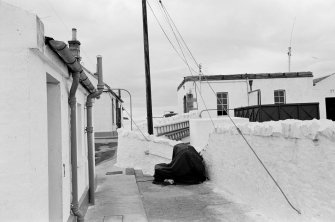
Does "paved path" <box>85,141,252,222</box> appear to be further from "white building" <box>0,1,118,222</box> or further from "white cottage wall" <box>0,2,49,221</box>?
"white cottage wall" <box>0,2,49,221</box>

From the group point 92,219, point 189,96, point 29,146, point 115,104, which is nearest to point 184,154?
point 92,219

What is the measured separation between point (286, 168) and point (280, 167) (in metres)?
0.20

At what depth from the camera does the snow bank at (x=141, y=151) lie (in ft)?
49.4

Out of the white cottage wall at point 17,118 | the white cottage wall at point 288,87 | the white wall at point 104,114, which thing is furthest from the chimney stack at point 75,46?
the white wall at point 104,114

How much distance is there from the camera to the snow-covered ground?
5504 mm

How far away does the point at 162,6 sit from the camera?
37.2ft

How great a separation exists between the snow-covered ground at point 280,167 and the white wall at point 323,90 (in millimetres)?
16506

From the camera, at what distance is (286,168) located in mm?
6570

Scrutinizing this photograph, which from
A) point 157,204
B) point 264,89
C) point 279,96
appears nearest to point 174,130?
point 264,89

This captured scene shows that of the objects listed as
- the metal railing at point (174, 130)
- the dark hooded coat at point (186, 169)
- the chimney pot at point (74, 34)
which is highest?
the chimney pot at point (74, 34)

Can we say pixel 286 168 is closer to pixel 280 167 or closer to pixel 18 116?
pixel 280 167

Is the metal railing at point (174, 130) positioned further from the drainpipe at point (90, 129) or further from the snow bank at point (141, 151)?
the drainpipe at point (90, 129)

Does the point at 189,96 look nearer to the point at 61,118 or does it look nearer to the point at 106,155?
the point at 106,155

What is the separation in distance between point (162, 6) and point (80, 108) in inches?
176
